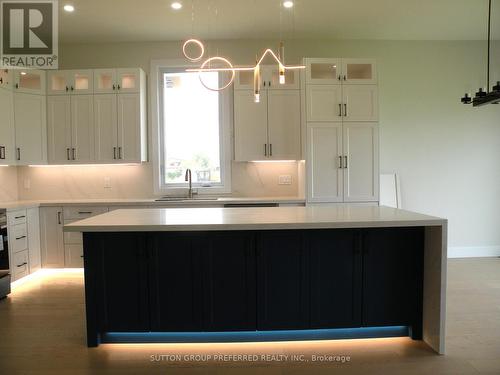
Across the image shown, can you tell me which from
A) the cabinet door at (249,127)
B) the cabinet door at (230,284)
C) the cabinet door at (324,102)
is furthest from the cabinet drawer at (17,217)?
the cabinet door at (324,102)

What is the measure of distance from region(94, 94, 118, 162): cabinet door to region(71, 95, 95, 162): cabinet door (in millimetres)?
67

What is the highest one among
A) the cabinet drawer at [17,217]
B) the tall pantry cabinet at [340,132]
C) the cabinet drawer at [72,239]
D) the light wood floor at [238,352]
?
the tall pantry cabinet at [340,132]

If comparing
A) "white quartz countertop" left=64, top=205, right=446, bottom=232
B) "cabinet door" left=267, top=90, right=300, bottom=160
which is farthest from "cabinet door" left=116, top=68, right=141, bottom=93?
"white quartz countertop" left=64, top=205, right=446, bottom=232

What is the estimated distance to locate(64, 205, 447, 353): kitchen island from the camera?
2674mm

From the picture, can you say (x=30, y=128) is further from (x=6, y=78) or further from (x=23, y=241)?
(x=23, y=241)

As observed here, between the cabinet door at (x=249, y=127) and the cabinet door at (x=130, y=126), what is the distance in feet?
4.15

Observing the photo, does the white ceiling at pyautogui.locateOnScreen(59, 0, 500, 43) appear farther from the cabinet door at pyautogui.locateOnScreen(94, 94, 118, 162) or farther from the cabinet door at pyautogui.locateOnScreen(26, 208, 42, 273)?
the cabinet door at pyautogui.locateOnScreen(26, 208, 42, 273)

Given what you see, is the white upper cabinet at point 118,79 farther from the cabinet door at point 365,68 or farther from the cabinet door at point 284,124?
the cabinet door at point 365,68

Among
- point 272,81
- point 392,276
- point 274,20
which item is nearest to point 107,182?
point 272,81

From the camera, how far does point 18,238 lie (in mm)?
4246

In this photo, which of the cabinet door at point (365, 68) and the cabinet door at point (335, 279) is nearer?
the cabinet door at point (335, 279)

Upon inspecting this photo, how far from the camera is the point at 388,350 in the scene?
2.65m

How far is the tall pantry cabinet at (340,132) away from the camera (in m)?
4.61

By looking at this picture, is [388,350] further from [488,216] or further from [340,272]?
[488,216]
